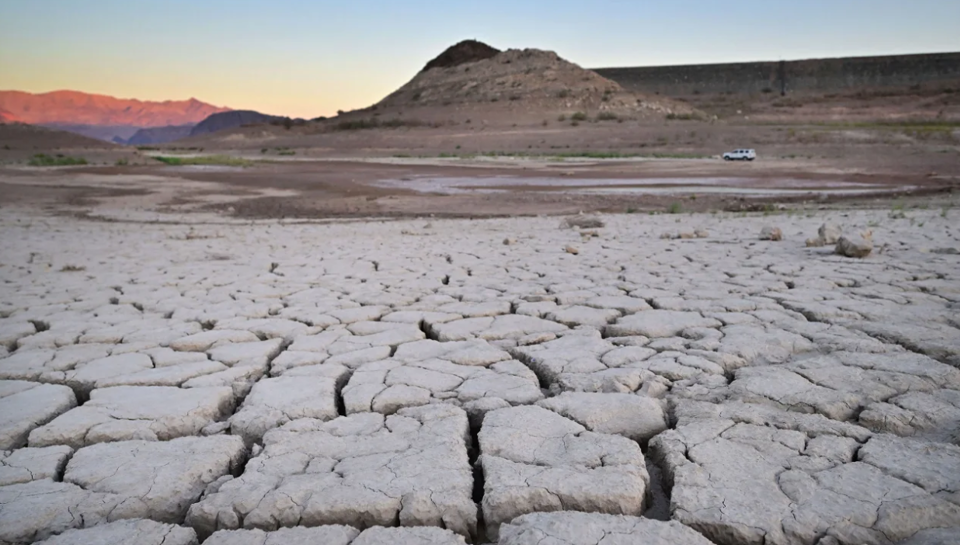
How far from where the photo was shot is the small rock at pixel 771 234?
5891mm

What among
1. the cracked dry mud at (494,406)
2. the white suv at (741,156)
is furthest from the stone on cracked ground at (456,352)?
the white suv at (741,156)

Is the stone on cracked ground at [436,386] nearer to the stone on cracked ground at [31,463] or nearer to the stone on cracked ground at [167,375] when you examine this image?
the stone on cracked ground at [167,375]

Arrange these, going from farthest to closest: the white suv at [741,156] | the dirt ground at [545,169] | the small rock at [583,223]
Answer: the white suv at [741,156], the dirt ground at [545,169], the small rock at [583,223]

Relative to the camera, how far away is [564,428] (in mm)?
2201

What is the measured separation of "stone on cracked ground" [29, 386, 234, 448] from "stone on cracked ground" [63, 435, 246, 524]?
110mm

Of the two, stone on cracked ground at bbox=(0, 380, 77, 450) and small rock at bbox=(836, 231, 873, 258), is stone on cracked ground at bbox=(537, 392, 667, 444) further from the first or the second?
small rock at bbox=(836, 231, 873, 258)

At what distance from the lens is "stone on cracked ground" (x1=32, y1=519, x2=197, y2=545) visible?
1681 mm

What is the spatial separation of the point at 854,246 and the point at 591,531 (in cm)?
402

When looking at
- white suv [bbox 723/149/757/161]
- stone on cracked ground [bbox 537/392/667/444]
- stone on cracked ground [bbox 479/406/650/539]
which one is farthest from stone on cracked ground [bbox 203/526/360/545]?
white suv [bbox 723/149/757/161]

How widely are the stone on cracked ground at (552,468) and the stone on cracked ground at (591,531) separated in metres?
0.06

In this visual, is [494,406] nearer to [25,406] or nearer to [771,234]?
[25,406]

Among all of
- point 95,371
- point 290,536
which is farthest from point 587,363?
point 95,371

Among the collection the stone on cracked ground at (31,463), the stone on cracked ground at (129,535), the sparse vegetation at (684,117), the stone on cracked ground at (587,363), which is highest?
the sparse vegetation at (684,117)

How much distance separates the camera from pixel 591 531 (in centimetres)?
164
